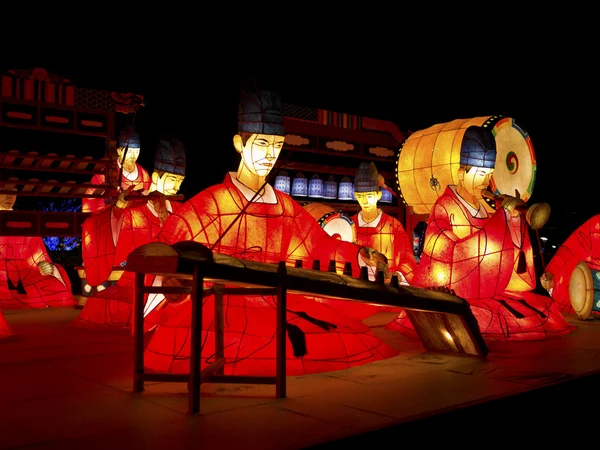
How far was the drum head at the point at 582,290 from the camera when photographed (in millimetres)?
7438

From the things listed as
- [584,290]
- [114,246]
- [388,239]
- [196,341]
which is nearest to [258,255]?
[196,341]

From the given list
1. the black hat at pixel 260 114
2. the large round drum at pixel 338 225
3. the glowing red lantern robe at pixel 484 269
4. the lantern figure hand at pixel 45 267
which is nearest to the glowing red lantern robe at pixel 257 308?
the black hat at pixel 260 114

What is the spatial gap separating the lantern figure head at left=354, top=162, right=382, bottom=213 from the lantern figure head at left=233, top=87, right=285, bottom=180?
3848 mm

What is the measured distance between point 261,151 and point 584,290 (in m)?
4.62

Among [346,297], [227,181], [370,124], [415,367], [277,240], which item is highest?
[370,124]

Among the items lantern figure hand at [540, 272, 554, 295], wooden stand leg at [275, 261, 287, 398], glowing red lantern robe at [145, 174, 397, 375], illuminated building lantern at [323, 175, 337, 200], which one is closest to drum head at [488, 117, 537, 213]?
lantern figure hand at [540, 272, 554, 295]

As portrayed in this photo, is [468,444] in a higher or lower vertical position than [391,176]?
lower

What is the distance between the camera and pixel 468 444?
9.76 feet

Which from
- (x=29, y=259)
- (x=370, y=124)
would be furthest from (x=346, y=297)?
(x=370, y=124)

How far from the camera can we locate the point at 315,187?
1155 cm

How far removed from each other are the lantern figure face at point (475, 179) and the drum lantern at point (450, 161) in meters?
A: 1.00

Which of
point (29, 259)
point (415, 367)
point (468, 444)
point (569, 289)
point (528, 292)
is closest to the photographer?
point (468, 444)

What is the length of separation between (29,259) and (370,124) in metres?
6.07

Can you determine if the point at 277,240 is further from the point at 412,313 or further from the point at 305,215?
the point at 412,313
